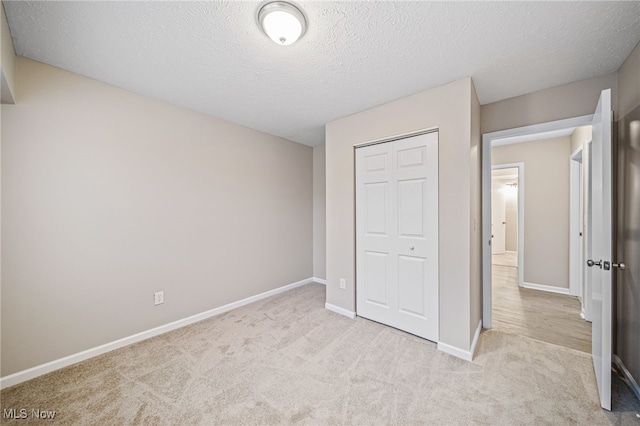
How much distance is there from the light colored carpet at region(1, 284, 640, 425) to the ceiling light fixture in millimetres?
2386

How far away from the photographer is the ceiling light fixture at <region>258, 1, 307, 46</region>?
1363 millimetres

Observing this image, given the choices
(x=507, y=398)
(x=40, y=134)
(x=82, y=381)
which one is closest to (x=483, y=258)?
(x=507, y=398)

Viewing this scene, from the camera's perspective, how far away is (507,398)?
1.65 m

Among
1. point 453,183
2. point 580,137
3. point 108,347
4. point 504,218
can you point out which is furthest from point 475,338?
point 504,218

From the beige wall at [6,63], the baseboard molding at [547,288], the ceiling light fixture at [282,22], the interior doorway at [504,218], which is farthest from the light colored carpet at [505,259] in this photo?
the beige wall at [6,63]

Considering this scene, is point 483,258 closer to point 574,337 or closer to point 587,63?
point 574,337

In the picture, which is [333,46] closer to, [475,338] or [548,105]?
[548,105]

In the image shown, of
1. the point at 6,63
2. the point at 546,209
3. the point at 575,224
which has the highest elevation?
the point at 6,63

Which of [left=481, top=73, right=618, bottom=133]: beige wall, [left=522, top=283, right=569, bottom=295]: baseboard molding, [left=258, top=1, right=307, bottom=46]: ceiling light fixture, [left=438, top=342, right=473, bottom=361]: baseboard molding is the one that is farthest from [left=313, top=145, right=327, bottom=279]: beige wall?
[left=522, top=283, right=569, bottom=295]: baseboard molding

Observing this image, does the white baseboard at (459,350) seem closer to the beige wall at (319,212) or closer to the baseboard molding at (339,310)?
the baseboard molding at (339,310)

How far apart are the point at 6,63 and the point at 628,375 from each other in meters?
4.83

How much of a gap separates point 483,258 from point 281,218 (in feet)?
8.98

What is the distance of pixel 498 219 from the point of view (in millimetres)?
7633

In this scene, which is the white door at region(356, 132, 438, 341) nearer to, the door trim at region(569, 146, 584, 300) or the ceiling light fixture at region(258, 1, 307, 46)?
the ceiling light fixture at region(258, 1, 307, 46)
